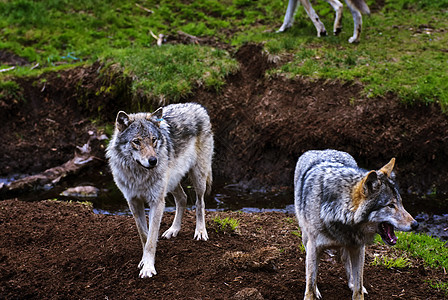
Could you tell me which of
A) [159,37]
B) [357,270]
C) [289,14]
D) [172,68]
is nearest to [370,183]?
[357,270]

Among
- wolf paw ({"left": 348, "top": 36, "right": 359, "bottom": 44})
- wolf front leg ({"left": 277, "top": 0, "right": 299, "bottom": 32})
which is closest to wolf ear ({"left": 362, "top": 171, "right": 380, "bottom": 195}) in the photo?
wolf paw ({"left": 348, "top": 36, "right": 359, "bottom": 44})

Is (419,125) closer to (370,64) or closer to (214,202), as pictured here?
(370,64)

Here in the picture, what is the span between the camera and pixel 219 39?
12102 millimetres

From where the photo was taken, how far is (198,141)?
6.01 m

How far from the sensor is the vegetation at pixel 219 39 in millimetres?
9422

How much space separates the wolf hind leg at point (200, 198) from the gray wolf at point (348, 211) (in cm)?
159

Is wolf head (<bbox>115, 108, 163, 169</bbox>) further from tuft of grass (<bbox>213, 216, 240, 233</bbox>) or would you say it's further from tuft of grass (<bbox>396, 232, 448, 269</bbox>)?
tuft of grass (<bbox>396, 232, 448, 269</bbox>)

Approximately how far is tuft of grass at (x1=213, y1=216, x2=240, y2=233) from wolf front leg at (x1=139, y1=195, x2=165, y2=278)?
121 cm

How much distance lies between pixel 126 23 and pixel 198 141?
8702 millimetres

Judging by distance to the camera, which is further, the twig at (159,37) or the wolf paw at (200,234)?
the twig at (159,37)

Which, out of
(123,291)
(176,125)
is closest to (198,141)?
(176,125)

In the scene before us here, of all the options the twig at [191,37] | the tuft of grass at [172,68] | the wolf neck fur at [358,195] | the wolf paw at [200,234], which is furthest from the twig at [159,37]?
the wolf neck fur at [358,195]

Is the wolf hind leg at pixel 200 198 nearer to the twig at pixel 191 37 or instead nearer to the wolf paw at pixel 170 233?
the wolf paw at pixel 170 233

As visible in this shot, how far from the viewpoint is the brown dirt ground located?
4742 millimetres
